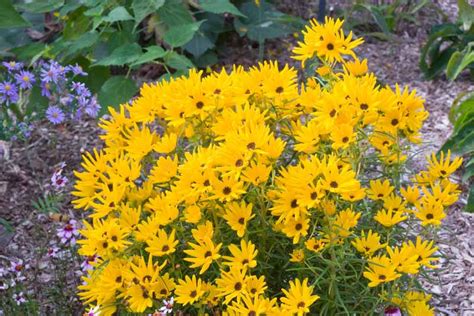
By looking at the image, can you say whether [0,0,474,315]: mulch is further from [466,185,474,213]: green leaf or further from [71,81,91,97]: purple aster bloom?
[71,81,91,97]: purple aster bloom

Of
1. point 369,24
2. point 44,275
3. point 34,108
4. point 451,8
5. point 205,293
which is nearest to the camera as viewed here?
point 205,293

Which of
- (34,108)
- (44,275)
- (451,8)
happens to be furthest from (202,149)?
(451,8)

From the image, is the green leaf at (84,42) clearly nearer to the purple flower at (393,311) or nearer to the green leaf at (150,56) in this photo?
the green leaf at (150,56)

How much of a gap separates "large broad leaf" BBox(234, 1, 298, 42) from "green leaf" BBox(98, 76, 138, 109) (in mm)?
963

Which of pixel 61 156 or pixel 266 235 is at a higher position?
pixel 266 235

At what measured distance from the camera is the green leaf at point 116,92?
3479 millimetres

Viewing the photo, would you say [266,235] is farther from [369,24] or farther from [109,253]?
[369,24]

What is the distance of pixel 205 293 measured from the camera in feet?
6.55

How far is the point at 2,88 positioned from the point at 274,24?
173 centimetres

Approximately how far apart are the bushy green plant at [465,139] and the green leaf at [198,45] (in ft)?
4.33

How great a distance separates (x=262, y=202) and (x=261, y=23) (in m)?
2.48

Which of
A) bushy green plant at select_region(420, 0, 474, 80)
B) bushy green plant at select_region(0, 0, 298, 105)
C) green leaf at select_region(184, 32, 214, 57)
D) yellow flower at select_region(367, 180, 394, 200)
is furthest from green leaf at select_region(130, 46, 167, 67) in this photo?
bushy green plant at select_region(420, 0, 474, 80)

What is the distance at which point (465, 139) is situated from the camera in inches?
128

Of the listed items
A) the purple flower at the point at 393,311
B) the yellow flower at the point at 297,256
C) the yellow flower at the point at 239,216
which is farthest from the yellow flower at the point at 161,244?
the purple flower at the point at 393,311
